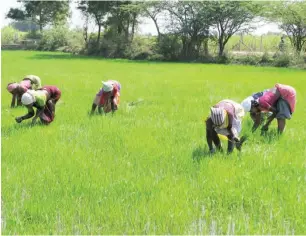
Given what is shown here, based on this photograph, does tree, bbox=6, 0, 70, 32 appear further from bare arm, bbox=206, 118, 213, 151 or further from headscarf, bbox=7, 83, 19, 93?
bare arm, bbox=206, 118, 213, 151

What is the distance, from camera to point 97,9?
2911 centimetres

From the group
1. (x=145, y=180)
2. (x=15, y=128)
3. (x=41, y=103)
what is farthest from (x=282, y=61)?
(x=145, y=180)

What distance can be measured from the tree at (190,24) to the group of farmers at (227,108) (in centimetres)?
1920

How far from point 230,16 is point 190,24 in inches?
104

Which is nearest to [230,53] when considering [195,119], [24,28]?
[195,119]

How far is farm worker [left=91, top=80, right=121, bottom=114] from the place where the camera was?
673cm

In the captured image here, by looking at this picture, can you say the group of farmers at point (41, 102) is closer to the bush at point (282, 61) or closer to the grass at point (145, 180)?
the grass at point (145, 180)

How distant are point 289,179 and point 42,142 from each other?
9.96 feet

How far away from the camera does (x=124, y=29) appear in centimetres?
2947

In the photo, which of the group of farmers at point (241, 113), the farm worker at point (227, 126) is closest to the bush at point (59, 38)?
the group of farmers at point (241, 113)

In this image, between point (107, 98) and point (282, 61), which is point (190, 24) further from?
point (107, 98)

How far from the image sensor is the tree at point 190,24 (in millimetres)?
25297

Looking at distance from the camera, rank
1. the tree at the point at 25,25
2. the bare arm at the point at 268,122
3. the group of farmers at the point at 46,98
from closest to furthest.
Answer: the bare arm at the point at 268,122
the group of farmers at the point at 46,98
the tree at the point at 25,25

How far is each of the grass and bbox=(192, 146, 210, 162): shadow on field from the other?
1cm
